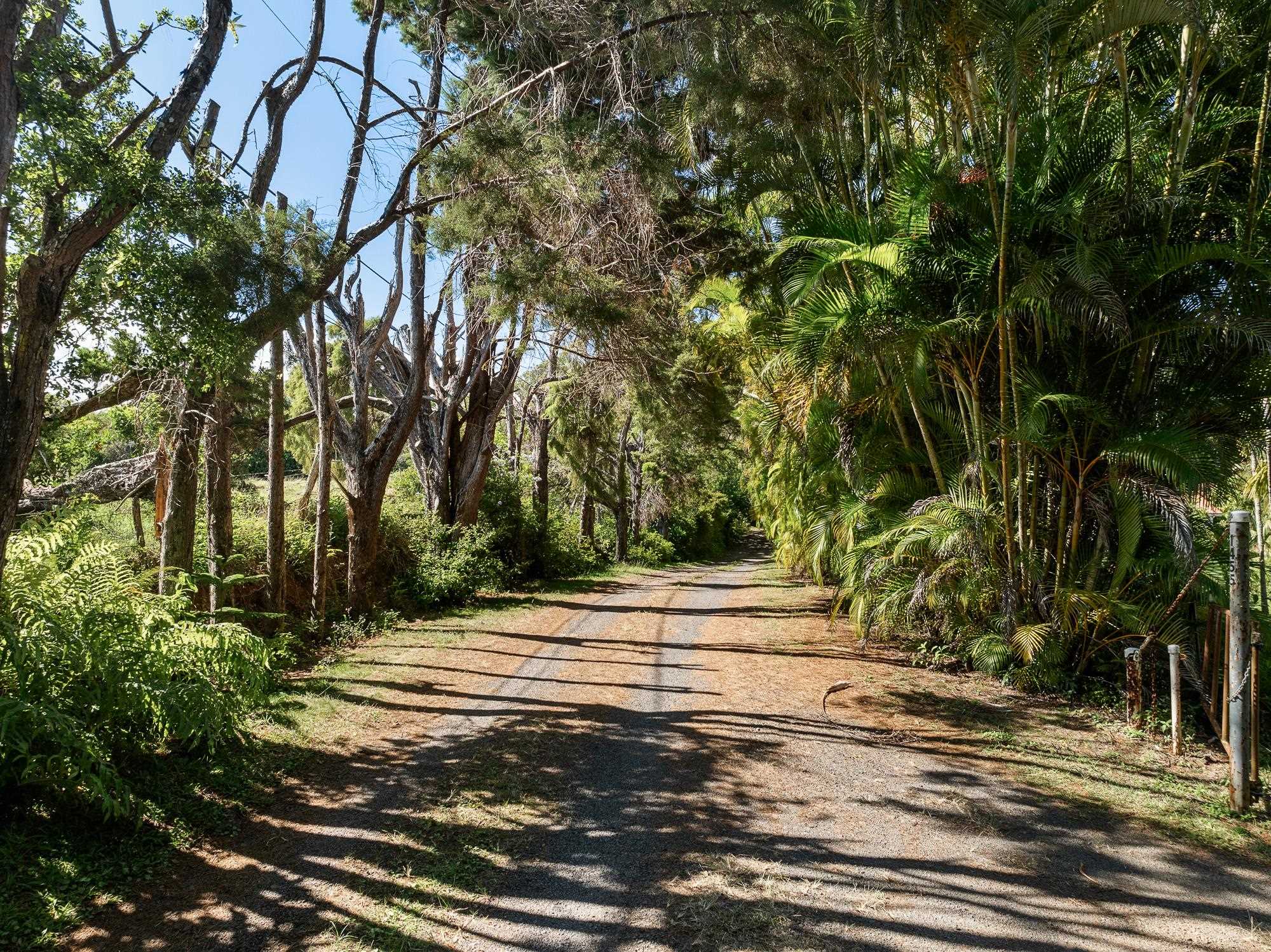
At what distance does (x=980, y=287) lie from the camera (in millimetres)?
7578

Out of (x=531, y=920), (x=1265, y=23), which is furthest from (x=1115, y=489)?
(x=531, y=920)

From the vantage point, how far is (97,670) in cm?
476

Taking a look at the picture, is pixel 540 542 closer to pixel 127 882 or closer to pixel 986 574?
pixel 986 574

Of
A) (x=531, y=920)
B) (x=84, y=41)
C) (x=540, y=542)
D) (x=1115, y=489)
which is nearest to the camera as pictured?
(x=531, y=920)

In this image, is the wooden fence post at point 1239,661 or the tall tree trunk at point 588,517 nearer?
the wooden fence post at point 1239,661

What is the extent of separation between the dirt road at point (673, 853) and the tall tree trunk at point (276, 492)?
317cm

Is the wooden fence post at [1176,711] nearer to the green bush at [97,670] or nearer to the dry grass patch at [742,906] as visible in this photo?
the dry grass patch at [742,906]

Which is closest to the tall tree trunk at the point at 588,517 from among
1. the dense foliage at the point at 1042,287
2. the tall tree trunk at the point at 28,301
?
the dense foliage at the point at 1042,287

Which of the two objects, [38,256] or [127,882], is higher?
[38,256]

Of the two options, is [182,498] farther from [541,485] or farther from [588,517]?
[588,517]

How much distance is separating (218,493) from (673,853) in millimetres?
7046

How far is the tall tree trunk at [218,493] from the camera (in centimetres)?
837

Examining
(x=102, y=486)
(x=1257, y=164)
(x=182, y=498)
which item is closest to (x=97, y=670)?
(x=182, y=498)

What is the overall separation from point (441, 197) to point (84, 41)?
3.81 metres
